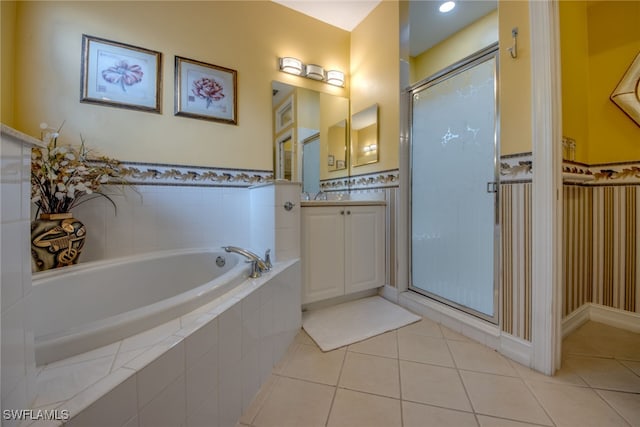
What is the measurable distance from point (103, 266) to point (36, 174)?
547 mm

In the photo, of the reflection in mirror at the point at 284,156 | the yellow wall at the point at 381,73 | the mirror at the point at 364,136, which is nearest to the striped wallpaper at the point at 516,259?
the yellow wall at the point at 381,73

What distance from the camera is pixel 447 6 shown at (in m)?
2.21

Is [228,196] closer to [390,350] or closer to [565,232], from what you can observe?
[390,350]

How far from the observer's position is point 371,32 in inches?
87.4

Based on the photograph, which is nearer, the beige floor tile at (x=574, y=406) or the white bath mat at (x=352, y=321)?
the beige floor tile at (x=574, y=406)

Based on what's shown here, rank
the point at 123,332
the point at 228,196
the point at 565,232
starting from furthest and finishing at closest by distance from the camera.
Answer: the point at 228,196
the point at 565,232
the point at 123,332

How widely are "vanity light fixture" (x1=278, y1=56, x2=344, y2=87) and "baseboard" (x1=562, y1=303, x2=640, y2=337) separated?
8.12ft

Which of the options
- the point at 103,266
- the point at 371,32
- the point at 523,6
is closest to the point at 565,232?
the point at 523,6

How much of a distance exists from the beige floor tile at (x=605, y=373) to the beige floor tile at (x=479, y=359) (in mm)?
307

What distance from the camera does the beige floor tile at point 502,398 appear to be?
0.95 metres

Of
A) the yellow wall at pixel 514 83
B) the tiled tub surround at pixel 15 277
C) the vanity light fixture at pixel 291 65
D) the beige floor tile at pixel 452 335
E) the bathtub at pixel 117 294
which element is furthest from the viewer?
the vanity light fixture at pixel 291 65

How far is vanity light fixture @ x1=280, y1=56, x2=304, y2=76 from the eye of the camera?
2131mm

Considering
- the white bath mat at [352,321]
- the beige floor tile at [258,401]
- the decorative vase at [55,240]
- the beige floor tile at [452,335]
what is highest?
the decorative vase at [55,240]

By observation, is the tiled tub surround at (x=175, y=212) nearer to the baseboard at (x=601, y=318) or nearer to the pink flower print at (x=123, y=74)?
the pink flower print at (x=123, y=74)
